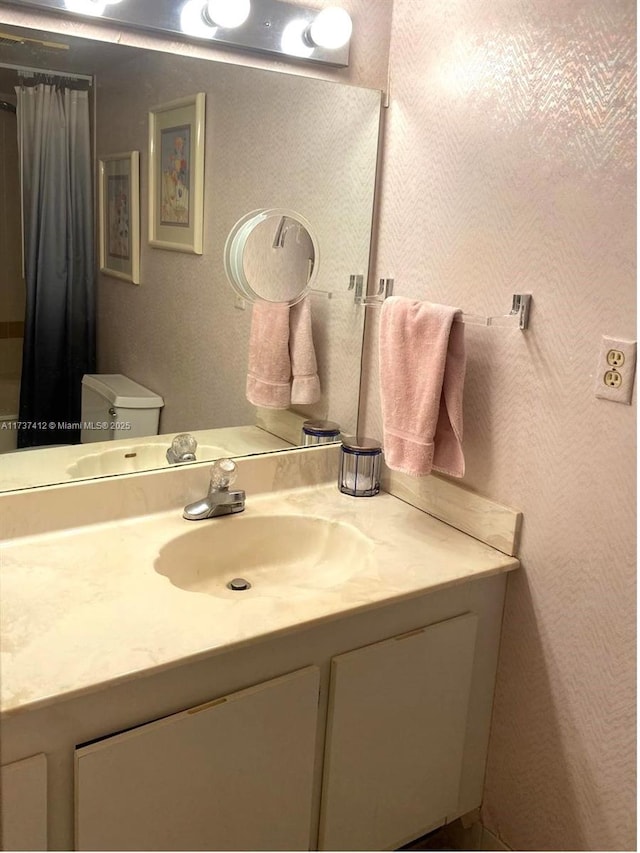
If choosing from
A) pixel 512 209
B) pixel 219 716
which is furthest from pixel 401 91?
pixel 219 716

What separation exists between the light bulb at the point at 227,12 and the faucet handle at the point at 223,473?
911 mm

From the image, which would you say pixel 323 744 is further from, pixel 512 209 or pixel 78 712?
pixel 512 209

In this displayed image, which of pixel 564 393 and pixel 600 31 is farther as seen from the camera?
pixel 564 393

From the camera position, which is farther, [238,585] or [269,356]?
[269,356]

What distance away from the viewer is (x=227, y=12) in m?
1.54

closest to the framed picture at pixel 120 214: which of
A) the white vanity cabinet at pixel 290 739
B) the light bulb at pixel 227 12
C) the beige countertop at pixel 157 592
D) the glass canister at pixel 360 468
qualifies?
the light bulb at pixel 227 12

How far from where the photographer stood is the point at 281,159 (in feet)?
5.62

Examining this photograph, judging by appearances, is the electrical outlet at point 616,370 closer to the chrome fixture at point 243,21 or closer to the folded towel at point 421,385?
the folded towel at point 421,385

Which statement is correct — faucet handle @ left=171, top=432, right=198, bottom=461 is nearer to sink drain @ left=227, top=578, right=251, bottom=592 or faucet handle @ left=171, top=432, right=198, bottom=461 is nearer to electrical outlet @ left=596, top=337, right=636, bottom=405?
sink drain @ left=227, top=578, right=251, bottom=592

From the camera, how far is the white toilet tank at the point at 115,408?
5.17ft

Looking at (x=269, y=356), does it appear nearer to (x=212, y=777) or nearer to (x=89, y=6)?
(x=89, y=6)

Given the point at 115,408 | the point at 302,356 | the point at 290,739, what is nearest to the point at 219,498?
the point at 115,408

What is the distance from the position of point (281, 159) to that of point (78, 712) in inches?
48.1

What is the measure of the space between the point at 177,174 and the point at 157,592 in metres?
0.87
